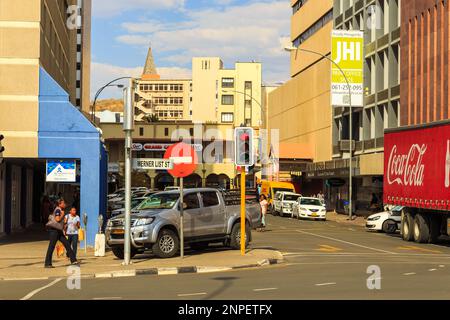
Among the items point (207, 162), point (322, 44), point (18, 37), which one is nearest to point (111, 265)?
point (18, 37)

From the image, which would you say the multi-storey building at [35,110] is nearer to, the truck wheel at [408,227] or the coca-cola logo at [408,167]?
the coca-cola logo at [408,167]

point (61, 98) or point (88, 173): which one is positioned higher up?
point (61, 98)

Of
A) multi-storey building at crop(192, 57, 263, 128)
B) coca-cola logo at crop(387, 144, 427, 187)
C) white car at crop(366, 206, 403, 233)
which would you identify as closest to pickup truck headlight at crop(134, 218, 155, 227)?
coca-cola logo at crop(387, 144, 427, 187)

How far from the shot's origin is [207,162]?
351ft

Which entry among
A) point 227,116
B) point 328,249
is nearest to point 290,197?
point 328,249

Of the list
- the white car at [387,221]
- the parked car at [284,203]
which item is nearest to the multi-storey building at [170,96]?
the parked car at [284,203]

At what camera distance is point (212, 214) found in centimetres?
2384

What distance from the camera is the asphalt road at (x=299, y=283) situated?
14161 mm

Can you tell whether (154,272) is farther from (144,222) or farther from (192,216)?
(192,216)

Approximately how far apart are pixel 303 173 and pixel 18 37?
57.8m

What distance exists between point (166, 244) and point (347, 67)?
3723cm

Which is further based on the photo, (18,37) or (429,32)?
(429,32)
